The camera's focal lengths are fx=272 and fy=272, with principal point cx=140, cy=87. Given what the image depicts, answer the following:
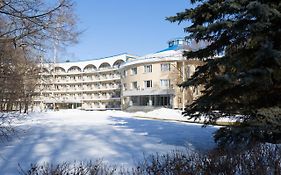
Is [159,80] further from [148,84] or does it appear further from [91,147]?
[91,147]

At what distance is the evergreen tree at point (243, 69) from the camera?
695 centimetres

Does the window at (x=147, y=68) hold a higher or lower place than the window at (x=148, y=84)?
higher

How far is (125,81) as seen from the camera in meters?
53.6

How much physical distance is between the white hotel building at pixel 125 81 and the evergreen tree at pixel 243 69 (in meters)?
14.3

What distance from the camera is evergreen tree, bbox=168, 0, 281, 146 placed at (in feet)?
22.8

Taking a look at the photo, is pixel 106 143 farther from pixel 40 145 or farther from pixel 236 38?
pixel 236 38

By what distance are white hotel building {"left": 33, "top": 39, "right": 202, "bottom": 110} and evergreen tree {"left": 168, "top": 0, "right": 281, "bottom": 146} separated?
14.3 m

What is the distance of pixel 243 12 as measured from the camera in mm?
7555

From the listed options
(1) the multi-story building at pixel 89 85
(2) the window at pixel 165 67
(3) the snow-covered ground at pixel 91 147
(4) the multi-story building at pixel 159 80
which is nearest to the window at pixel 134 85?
(4) the multi-story building at pixel 159 80

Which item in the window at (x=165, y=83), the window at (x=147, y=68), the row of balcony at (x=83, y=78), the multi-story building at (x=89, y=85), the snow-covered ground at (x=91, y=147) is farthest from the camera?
the row of balcony at (x=83, y=78)

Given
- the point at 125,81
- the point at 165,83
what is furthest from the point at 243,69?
the point at 125,81

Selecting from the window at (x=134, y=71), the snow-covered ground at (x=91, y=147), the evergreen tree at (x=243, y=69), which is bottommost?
the snow-covered ground at (x=91, y=147)

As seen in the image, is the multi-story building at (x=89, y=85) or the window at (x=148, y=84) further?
the multi-story building at (x=89, y=85)

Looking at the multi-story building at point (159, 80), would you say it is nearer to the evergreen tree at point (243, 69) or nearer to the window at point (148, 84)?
the window at point (148, 84)
